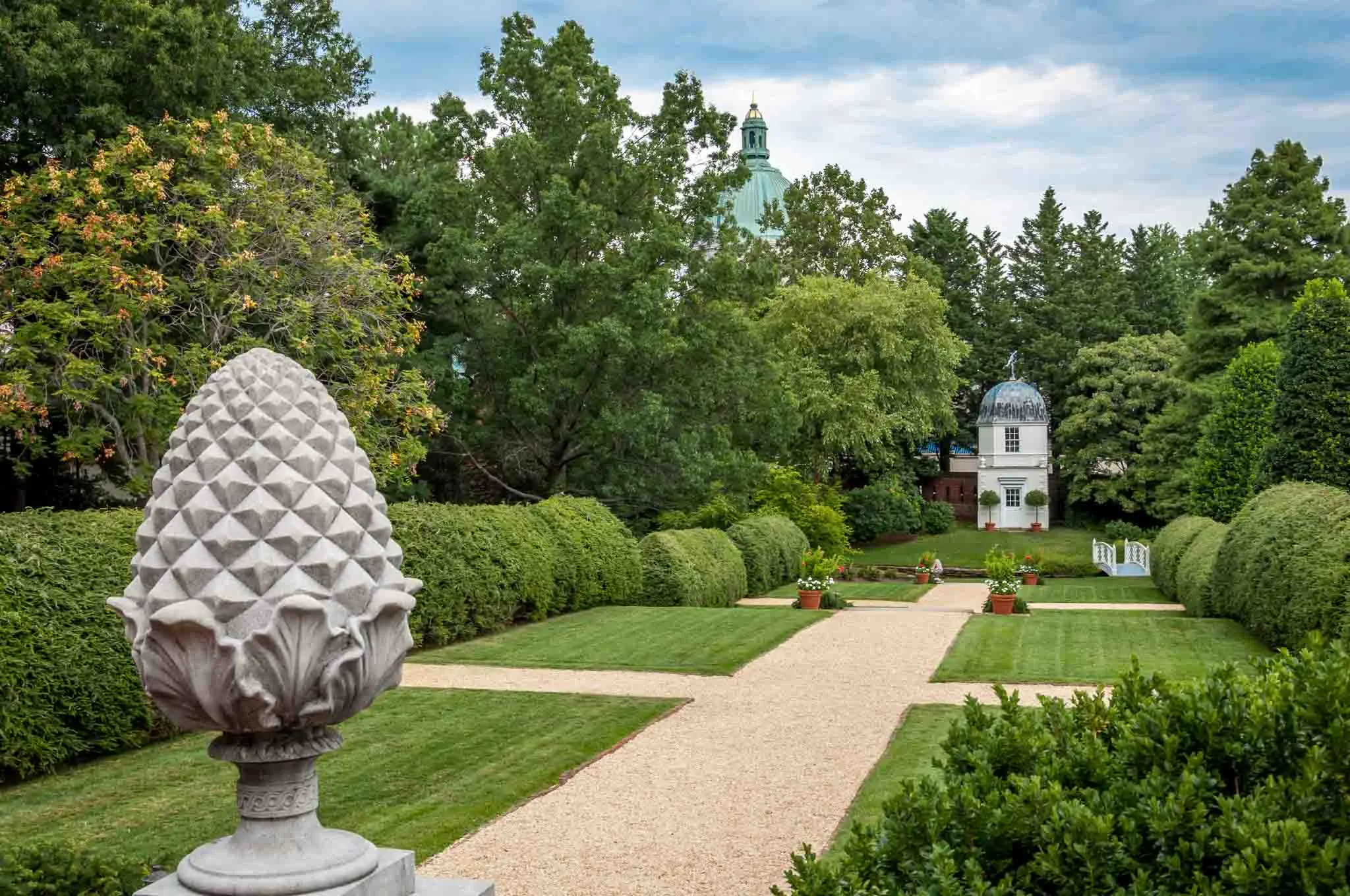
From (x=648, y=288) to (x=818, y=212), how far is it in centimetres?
2105

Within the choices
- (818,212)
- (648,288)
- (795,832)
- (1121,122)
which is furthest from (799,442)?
(795,832)

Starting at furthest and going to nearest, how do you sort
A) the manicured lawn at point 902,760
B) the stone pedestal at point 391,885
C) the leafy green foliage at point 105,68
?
1. the leafy green foliage at point 105,68
2. the manicured lawn at point 902,760
3. the stone pedestal at point 391,885

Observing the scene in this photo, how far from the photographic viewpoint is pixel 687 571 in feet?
68.1

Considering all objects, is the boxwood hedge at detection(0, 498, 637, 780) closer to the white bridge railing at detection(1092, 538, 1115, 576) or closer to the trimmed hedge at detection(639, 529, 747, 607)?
the trimmed hedge at detection(639, 529, 747, 607)

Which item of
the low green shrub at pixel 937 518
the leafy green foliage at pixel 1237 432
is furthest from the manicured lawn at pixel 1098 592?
the low green shrub at pixel 937 518

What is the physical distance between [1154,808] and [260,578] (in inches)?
105

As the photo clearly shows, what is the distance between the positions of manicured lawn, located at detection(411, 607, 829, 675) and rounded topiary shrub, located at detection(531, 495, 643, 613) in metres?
0.41

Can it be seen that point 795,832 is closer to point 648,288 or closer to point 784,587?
point 648,288

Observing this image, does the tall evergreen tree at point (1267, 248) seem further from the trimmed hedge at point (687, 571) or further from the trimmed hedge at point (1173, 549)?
the trimmed hedge at point (687, 571)

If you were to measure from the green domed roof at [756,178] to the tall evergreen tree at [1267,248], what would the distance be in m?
36.6

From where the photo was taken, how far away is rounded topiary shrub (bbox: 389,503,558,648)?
1426 cm

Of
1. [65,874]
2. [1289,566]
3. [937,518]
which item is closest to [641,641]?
[1289,566]

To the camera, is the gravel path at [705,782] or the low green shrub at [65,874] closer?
the low green shrub at [65,874]

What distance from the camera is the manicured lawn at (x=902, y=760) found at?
6922 mm
